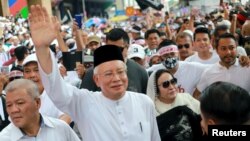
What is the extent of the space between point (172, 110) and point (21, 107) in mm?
1276

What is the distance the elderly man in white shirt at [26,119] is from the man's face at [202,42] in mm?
3008

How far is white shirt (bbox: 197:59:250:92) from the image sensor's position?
4.41m

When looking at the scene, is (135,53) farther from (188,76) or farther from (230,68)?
(230,68)

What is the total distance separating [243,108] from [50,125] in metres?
1.59

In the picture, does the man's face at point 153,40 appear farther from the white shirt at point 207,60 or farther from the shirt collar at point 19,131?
the shirt collar at point 19,131

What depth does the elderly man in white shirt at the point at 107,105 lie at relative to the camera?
10.3 feet

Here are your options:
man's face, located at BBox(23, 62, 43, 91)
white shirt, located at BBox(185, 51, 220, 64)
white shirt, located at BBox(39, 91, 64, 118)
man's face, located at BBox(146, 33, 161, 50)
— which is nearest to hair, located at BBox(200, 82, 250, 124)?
white shirt, located at BBox(39, 91, 64, 118)

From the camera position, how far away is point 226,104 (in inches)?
79.5

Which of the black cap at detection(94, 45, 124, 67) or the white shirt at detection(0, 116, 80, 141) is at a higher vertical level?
the black cap at detection(94, 45, 124, 67)

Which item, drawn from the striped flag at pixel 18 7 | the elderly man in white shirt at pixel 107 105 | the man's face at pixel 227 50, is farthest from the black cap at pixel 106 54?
the striped flag at pixel 18 7

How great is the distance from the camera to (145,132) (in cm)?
331

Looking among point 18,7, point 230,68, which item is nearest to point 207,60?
point 230,68

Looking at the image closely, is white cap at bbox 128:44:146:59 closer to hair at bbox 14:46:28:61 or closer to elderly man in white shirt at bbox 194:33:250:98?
elderly man in white shirt at bbox 194:33:250:98

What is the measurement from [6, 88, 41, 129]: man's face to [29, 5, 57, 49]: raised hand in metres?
0.37
